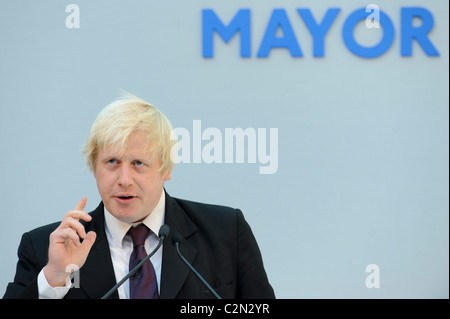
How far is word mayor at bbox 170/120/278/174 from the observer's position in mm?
3584

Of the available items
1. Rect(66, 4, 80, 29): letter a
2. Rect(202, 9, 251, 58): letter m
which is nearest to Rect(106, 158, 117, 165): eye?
Rect(202, 9, 251, 58): letter m

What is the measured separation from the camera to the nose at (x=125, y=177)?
1.77 meters

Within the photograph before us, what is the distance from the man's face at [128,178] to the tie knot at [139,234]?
0.05 meters

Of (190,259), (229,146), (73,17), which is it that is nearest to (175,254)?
(190,259)

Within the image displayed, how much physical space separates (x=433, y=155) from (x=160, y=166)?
2333 millimetres

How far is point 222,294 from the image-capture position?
73.8 inches

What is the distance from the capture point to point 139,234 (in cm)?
188

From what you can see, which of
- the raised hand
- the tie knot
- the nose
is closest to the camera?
the raised hand

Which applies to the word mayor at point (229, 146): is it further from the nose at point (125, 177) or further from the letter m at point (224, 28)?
the nose at point (125, 177)

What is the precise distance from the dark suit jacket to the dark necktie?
35 millimetres
